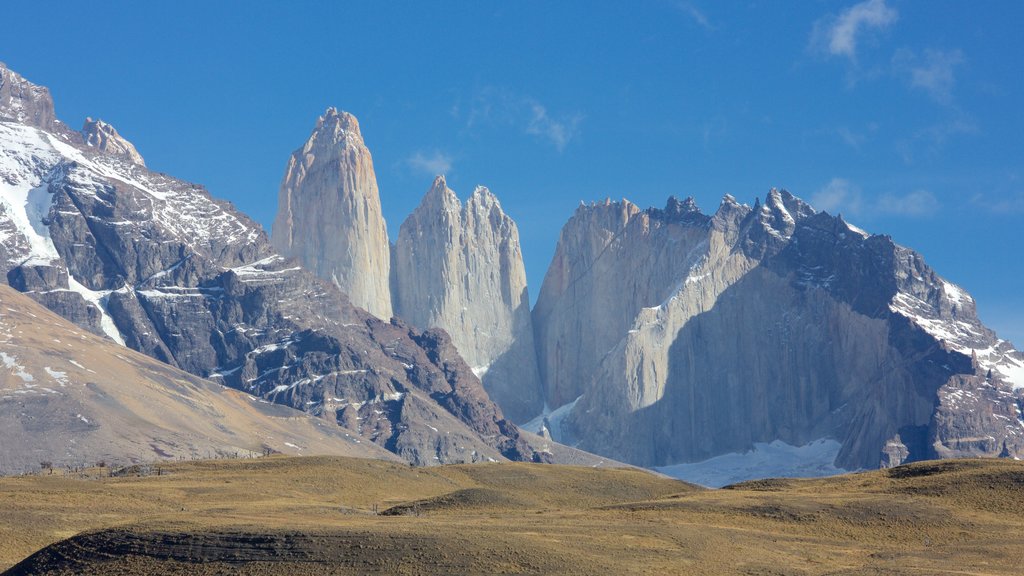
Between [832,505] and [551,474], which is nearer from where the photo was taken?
[832,505]

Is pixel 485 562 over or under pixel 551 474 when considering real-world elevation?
under

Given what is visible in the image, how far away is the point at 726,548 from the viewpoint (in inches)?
4840

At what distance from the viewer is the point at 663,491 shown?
18638cm

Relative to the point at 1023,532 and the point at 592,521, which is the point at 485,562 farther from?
the point at 1023,532

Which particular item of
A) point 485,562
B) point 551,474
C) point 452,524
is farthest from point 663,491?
point 485,562

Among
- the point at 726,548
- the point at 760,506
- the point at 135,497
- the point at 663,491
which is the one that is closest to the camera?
the point at 726,548

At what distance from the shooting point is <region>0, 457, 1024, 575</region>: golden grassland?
111000mm

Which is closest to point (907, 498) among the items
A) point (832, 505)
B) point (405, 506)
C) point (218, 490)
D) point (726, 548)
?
point (832, 505)

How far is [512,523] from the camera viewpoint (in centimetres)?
12862

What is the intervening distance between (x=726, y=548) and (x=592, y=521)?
1405cm

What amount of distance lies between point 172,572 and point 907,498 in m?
74.6

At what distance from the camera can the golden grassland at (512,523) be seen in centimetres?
11100

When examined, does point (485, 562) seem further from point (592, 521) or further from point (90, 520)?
point (90, 520)

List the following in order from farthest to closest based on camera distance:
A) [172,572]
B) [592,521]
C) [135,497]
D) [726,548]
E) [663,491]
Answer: [663,491], [135,497], [592,521], [726,548], [172,572]
